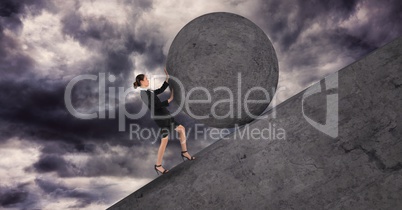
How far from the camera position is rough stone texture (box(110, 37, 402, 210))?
4469 mm

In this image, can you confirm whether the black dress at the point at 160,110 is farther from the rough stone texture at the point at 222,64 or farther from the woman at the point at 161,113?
the rough stone texture at the point at 222,64

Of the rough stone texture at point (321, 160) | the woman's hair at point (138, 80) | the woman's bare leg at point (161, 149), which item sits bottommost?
the rough stone texture at point (321, 160)

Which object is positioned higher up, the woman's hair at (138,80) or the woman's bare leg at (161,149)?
the woman's hair at (138,80)

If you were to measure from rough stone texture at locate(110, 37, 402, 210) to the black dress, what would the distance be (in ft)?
3.47

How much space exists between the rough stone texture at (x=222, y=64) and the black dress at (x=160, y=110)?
0.89ft

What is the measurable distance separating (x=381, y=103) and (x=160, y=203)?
3.58 m

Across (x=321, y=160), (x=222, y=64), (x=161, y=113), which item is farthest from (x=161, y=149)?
(x=321, y=160)

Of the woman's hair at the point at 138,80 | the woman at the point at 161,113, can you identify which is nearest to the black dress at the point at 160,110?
the woman at the point at 161,113

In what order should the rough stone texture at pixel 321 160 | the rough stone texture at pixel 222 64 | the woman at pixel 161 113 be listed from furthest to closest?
the woman at pixel 161 113 → the rough stone texture at pixel 222 64 → the rough stone texture at pixel 321 160

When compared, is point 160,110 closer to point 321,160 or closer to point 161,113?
point 161,113

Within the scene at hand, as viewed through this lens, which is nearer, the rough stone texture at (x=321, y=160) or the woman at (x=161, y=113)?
the rough stone texture at (x=321, y=160)

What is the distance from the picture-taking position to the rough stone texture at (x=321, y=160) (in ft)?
14.7

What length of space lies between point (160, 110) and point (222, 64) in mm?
1418

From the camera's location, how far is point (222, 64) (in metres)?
5.12
